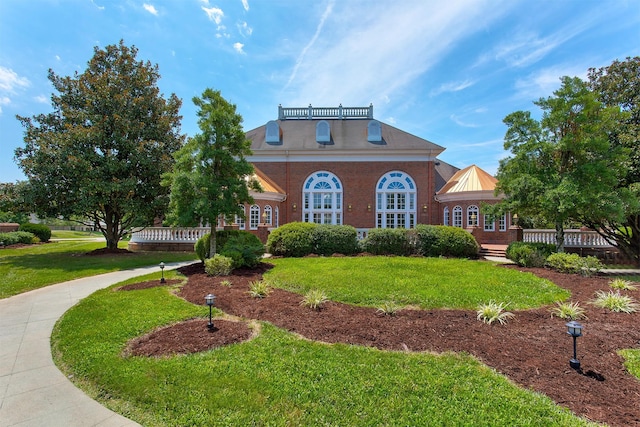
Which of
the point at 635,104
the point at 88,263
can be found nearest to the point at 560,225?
the point at 635,104

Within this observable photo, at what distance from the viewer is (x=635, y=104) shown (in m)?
14.0

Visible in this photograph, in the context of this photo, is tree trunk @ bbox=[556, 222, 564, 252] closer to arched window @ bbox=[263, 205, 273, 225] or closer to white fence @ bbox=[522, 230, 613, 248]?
white fence @ bbox=[522, 230, 613, 248]

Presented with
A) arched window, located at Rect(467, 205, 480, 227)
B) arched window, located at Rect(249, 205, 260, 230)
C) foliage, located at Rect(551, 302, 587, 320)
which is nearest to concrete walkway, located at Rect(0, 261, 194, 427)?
foliage, located at Rect(551, 302, 587, 320)

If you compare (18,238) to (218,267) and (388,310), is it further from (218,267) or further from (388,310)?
(388,310)

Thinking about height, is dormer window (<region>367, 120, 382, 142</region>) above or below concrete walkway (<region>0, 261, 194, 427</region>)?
above

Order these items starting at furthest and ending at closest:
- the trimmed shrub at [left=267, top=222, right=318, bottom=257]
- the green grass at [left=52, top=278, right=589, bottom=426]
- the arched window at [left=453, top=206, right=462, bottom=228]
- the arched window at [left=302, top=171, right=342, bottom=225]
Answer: the arched window at [left=302, top=171, right=342, bottom=225]
the arched window at [left=453, top=206, right=462, bottom=228]
the trimmed shrub at [left=267, top=222, right=318, bottom=257]
the green grass at [left=52, top=278, right=589, bottom=426]

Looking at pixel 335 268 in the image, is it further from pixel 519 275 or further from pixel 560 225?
pixel 560 225

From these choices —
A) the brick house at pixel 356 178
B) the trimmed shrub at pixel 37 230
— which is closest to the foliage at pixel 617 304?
the brick house at pixel 356 178

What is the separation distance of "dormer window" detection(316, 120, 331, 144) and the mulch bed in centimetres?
2050

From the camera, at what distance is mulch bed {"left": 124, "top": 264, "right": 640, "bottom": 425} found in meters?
3.90

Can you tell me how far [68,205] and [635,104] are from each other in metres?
29.3

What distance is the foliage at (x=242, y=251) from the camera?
37.6 feet

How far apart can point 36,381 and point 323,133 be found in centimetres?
2496

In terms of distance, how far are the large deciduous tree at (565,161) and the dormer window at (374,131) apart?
1352cm
